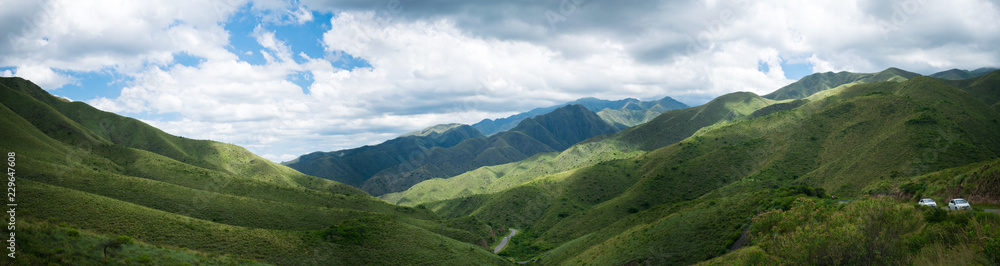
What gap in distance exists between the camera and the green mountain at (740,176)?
55312 mm

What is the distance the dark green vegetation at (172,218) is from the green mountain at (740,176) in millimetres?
32516

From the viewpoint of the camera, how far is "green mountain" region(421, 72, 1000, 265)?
5531cm

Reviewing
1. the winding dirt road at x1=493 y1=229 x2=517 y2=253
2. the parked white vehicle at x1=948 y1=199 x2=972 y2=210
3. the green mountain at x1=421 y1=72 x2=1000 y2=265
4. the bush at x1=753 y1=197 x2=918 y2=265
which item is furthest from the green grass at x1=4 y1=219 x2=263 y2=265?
the winding dirt road at x1=493 y1=229 x2=517 y2=253

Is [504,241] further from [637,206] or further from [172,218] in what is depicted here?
[172,218]

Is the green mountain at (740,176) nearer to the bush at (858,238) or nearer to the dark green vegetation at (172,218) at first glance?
the bush at (858,238)

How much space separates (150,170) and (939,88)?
870 feet

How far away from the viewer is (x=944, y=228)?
17.8 meters

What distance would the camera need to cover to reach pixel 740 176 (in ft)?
392

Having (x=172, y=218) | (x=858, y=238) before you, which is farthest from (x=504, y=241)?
(x=858, y=238)

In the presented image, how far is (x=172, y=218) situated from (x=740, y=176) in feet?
460

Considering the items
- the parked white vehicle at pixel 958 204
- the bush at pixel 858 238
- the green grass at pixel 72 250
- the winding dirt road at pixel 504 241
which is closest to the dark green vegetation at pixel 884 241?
the bush at pixel 858 238

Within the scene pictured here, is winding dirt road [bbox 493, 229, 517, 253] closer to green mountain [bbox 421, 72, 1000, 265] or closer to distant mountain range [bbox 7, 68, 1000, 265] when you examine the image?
distant mountain range [bbox 7, 68, 1000, 265]

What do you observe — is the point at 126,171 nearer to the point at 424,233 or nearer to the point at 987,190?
the point at 424,233

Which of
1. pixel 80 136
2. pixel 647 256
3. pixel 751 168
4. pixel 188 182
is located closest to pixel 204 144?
pixel 80 136
